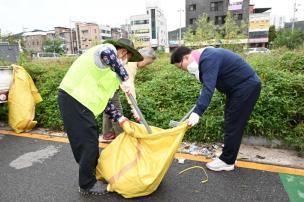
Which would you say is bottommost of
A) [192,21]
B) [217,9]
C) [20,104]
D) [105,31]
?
[20,104]

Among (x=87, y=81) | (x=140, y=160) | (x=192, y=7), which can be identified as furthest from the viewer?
→ (x=192, y=7)

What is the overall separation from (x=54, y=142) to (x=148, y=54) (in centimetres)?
201

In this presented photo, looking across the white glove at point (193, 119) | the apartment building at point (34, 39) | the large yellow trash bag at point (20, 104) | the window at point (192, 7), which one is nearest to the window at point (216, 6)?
the window at point (192, 7)

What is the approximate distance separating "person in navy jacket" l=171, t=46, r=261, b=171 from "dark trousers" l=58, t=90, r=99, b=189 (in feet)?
2.92

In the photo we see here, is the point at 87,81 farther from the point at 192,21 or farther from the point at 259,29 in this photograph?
the point at 259,29

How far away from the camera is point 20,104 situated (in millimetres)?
4453

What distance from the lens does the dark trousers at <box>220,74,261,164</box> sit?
272cm

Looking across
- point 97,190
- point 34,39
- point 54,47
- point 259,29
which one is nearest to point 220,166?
point 97,190

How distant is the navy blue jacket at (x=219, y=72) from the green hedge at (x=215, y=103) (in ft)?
3.32

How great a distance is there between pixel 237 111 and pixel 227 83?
32cm

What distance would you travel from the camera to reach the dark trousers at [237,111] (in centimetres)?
272

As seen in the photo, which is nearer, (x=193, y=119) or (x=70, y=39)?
(x=193, y=119)

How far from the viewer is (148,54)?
334 centimetres

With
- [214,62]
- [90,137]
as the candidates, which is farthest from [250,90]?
[90,137]
